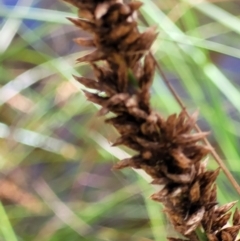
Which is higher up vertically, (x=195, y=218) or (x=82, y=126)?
(x=82, y=126)

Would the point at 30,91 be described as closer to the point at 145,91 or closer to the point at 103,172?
the point at 103,172

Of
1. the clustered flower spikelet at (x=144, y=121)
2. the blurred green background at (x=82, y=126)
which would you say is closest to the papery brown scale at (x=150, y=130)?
the clustered flower spikelet at (x=144, y=121)

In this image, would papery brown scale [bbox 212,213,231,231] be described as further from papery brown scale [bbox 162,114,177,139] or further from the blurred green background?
the blurred green background

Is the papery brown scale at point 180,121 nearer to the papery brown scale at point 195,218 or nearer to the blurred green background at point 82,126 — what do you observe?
the papery brown scale at point 195,218

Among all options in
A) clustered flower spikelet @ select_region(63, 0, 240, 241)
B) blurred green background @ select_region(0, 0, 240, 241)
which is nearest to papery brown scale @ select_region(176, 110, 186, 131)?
clustered flower spikelet @ select_region(63, 0, 240, 241)

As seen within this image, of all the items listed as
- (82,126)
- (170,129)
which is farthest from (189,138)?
(82,126)

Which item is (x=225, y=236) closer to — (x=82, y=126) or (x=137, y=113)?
(x=137, y=113)
